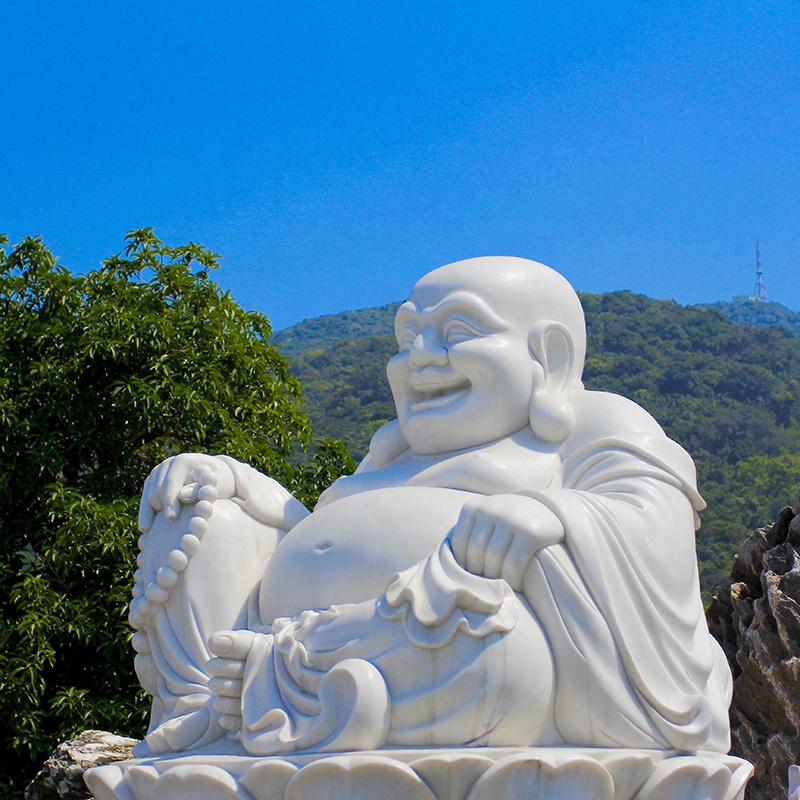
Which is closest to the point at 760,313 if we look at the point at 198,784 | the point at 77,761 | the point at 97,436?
the point at 97,436

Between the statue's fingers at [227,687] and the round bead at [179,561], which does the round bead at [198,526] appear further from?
the statue's fingers at [227,687]

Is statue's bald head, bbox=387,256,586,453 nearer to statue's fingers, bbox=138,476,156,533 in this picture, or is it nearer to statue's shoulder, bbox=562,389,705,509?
statue's shoulder, bbox=562,389,705,509

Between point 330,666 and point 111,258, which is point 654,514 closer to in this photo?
point 330,666

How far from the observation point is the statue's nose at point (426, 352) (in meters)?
4.67

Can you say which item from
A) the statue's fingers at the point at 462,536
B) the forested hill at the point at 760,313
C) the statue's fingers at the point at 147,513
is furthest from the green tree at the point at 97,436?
the forested hill at the point at 760,313

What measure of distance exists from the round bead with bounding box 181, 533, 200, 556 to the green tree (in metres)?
3.12

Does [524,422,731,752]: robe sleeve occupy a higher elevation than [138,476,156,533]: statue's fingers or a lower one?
lower

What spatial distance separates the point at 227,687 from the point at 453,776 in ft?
2.73

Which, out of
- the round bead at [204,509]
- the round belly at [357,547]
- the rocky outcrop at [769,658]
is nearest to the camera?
the round belly at [357,547]

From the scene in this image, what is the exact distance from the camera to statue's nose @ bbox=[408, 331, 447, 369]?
4.67m

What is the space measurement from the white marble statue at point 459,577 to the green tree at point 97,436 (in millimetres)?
2996

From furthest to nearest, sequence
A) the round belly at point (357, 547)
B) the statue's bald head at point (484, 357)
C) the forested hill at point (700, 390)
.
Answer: the forested hill at point (700, 390) < the statue's bald head at point (484, 357) < the round belly at point (357, 547)

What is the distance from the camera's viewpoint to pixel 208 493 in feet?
15.0

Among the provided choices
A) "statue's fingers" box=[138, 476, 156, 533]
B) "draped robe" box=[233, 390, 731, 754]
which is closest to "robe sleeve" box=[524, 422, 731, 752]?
"draped robe" box=[233, 390, 731, 754]
